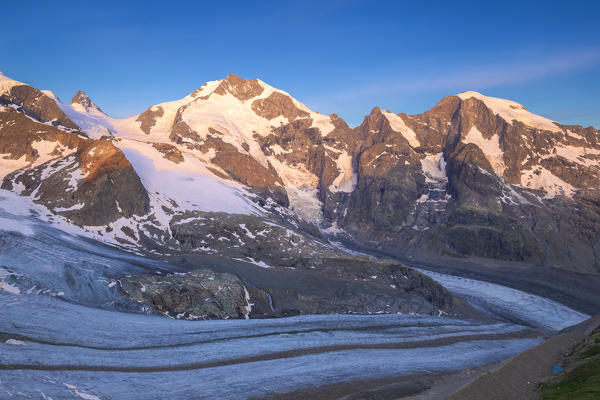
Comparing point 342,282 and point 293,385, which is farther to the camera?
point 342,282

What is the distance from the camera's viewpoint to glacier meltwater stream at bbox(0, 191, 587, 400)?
30469 millimetres

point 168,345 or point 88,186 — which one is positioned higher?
point 88,186

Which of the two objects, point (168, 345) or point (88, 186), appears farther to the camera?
point (88, 186)

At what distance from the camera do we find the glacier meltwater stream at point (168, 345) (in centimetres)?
3047

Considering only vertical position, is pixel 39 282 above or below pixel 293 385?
above

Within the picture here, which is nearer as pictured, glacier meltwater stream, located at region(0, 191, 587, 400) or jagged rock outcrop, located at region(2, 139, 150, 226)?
glacier meltwater stream, located at region(0, 191, 587, 400)

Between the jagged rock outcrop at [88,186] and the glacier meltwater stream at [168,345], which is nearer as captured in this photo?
the glacier meltwater stream at [168,345]

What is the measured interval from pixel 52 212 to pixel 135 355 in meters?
91.7

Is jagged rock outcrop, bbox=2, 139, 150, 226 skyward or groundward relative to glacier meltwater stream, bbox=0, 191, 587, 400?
skyward

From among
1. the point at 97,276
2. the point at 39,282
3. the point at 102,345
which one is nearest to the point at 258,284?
the point at 97,276

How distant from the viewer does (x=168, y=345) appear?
40500 mm

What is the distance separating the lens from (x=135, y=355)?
119 ft

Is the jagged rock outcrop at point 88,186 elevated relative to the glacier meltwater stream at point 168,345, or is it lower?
elevated

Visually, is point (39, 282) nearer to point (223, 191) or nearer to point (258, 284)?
point (258, 284)
